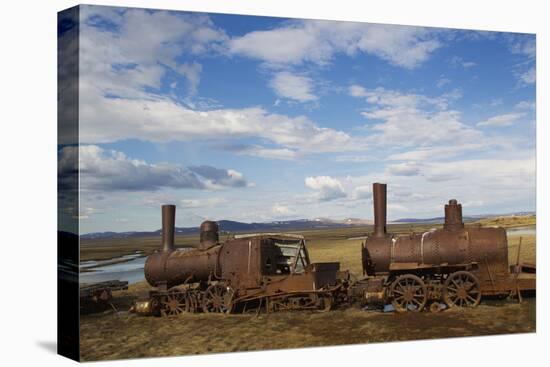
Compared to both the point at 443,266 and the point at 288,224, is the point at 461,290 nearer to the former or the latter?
the point at 443,266

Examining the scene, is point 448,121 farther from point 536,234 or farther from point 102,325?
point 102,325

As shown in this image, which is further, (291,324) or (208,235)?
(208,235)

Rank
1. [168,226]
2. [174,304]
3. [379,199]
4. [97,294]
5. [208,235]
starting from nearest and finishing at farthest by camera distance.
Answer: [97,294] → [168,226] → [174,304] → [208,235] → [379,199]

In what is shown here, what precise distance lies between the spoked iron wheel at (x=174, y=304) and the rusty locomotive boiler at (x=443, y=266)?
163 inches

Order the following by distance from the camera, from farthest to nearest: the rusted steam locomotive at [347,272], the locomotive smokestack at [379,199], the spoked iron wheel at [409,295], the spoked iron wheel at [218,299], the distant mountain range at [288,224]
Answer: the spoked iron wheel at [409,295] < the locomotive smokestack at [379,199] < the rusted steam locomotive at [347,272] < the spoked iron wheel at [218,299] < the distant mountain range at [288,224]

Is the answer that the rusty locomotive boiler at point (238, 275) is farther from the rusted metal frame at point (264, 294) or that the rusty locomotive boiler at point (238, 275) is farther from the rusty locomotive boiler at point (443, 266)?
the rusty locomotive boiler at point (443, 266)

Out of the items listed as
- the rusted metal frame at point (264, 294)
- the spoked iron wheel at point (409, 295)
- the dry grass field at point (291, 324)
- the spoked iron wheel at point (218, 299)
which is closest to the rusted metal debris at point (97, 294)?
the dry grass field at point (291, 324)

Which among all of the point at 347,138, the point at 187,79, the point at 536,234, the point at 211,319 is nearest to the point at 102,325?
the point at 211,319

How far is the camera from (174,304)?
18219mm

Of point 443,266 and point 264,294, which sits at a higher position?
point 443,266

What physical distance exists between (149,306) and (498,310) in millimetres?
8327

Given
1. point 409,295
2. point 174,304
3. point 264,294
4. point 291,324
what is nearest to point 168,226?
point 174,304

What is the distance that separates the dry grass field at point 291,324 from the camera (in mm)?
16469

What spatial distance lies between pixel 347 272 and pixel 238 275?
8.43 ft
